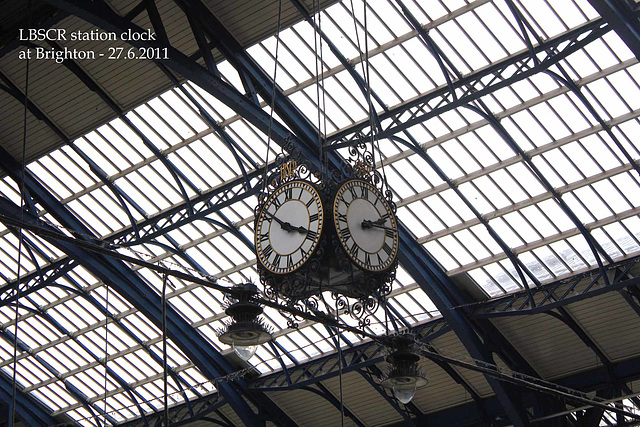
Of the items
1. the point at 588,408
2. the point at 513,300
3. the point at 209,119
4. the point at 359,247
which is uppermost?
the point at 209,119

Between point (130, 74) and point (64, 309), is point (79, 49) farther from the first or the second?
point (64, 309)

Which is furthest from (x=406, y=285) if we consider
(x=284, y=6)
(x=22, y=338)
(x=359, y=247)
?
(x=359, y=247)

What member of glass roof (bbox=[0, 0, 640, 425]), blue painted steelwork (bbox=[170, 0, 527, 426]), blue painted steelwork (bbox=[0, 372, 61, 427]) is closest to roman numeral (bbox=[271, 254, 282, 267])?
glass roof (bbox=[0, 0, 640, 425])

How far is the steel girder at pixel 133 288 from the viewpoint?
69.6 ft

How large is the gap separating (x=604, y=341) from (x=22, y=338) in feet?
52.1

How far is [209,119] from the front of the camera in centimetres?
1878

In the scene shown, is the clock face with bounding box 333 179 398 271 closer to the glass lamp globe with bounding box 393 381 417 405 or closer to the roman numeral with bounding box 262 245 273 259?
the roman numeral with bounding box 262 245 273 259

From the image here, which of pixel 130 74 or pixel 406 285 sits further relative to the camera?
pixel 406 285

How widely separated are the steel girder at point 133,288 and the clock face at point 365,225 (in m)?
13.4

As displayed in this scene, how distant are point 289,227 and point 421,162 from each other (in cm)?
1190

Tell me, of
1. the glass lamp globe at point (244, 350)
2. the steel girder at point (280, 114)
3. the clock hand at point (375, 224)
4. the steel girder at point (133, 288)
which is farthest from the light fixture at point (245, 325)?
the steel girder at point (133, 288)

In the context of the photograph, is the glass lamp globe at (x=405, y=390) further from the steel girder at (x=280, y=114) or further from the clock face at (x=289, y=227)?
the steel girder at (x=280, y=114)

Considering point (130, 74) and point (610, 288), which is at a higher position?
point (130, 74)

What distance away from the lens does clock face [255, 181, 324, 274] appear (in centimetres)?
734
